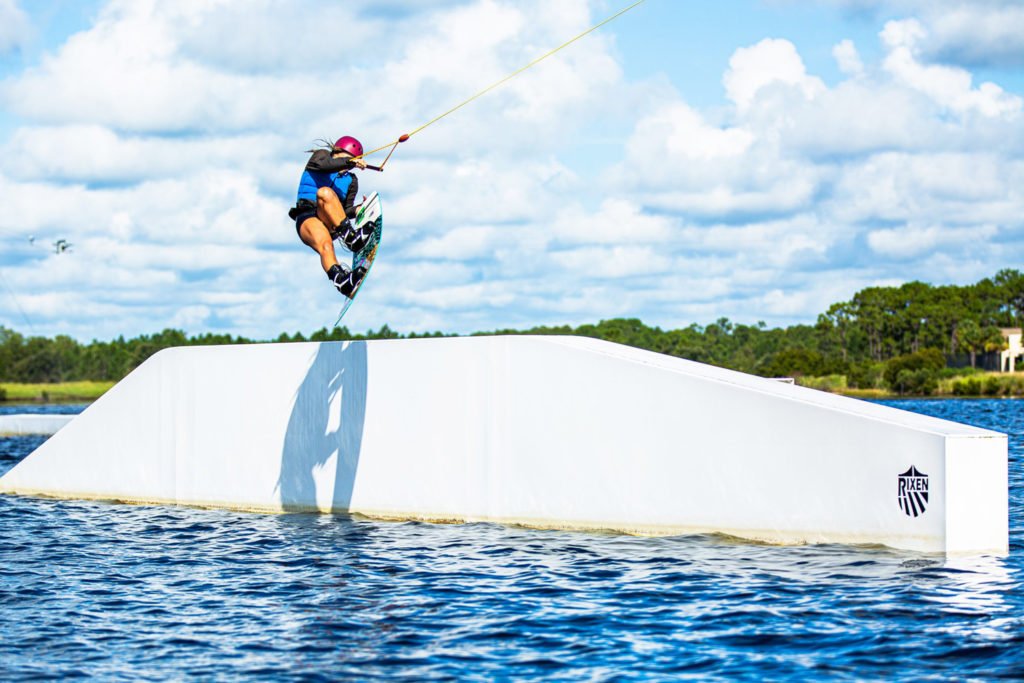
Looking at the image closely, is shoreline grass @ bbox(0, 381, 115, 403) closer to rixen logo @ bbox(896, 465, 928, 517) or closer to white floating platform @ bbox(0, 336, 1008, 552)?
white floating platform @ bbox(0, 336, 1008, 552)

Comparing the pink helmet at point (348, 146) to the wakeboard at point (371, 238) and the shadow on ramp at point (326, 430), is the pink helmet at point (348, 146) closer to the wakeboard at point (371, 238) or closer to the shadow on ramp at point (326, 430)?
the wakeboard at point (371, 238)

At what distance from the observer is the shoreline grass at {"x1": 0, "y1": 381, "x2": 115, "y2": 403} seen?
94.4m

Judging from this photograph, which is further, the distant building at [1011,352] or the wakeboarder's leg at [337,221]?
the distant building at [1011,352]

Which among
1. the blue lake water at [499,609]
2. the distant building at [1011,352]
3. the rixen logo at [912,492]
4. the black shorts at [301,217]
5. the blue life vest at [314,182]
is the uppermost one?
the distant building at [1011,352]

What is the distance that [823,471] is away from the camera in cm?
1093

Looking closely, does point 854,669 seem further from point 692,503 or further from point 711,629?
point 692,503

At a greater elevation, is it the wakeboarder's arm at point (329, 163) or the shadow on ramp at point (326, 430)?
the wakeboarder's arm at point (329, 163)

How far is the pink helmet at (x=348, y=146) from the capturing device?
12.4 metres

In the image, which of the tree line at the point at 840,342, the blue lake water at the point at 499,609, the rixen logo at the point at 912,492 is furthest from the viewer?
the tree line at the point at 840,342

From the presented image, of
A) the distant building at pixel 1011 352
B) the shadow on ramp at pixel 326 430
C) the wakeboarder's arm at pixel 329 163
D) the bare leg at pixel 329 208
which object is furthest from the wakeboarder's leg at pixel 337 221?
the distant building at pixel 1011 352

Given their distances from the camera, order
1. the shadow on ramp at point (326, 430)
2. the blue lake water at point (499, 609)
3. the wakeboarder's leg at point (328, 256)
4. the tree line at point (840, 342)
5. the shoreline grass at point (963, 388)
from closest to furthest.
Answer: the blue lake water at point (499, 609) → the wakeboarder's leg at point (328, 256) → the shadow on ramp at point (326, 430) → the shoreline grass at point (963, 388) → the tree line at point (840, 342)

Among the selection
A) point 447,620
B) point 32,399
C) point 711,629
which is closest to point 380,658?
point 447,620

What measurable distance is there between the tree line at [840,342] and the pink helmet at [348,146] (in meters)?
78.0

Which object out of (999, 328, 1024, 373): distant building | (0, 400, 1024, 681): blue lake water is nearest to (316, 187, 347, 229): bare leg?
(0, 400, 1024, 681): blue lake water
